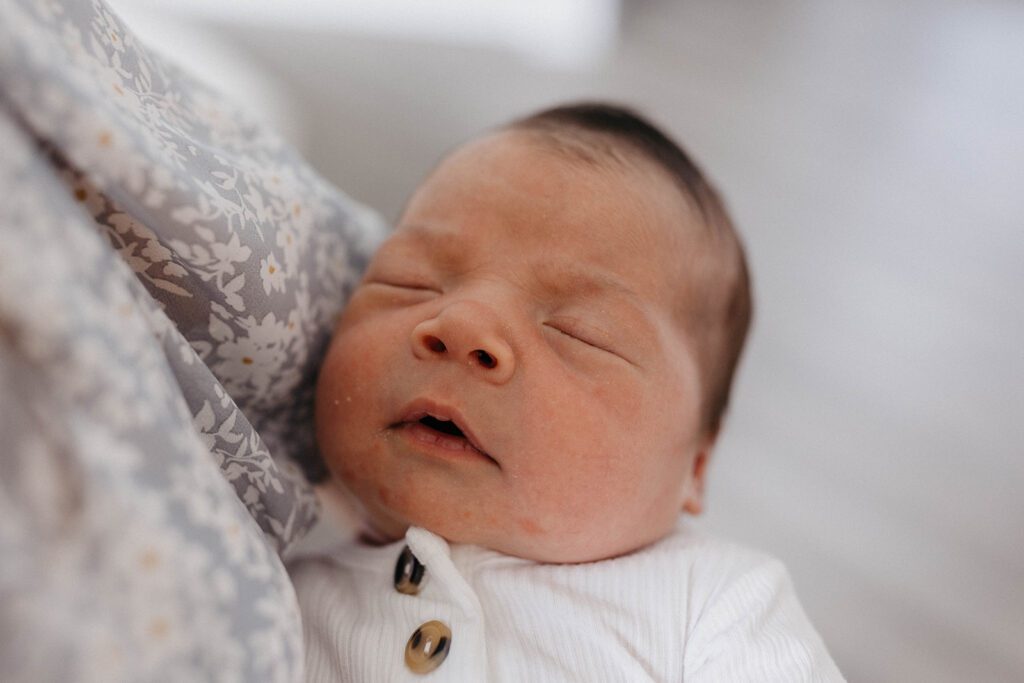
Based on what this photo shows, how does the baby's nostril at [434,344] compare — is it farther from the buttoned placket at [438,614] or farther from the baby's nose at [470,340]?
the buttoned placket at [438,614]

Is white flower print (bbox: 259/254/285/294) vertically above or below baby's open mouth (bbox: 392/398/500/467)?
above

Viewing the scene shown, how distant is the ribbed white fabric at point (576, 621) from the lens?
829 millimetres

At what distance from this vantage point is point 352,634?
2.90ft

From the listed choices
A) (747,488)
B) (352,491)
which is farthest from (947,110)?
(352,491)

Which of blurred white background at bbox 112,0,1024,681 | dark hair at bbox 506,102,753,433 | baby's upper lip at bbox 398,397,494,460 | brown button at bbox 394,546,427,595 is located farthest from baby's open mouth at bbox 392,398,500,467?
blurred white background at bbox 112,0,1024,681

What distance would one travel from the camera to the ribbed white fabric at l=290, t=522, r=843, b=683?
83cm

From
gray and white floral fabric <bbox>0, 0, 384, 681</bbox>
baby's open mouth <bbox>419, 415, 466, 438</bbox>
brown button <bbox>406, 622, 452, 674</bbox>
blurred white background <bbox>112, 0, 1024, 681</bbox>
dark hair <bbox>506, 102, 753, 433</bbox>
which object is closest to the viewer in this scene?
gray and white floral fabric <bbox>0, 0, 384, 681</bbox>

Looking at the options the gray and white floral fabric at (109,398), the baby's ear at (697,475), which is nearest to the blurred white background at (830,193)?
the baby's ear at (697,475)

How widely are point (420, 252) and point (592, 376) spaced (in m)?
0.25

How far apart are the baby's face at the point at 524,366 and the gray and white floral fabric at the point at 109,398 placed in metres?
0.19

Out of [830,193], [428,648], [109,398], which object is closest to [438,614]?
[428,648]

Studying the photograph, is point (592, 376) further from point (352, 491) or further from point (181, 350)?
point (181, 350)

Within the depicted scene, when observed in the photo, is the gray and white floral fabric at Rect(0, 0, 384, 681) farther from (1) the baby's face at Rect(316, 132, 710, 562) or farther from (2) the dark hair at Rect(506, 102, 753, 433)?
(2) the dark hair at Rect(506, 102, 753, 433)

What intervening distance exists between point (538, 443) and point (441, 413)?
0.10m
